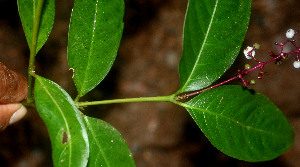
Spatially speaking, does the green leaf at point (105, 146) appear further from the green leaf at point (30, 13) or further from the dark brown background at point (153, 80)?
the dark brown background at point (153, 80)

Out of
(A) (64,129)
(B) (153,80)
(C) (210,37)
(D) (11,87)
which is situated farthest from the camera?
(B) (153,80)

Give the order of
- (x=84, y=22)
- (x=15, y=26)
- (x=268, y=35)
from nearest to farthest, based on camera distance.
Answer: (x=84, y=22) → (x=15, y=26) → (x=268, y=35)

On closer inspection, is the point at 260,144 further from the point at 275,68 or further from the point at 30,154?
the point at 30,154

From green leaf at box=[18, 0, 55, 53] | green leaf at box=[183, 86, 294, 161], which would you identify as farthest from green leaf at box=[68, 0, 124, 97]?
green leaf at box=[183, 86, 294, 161]

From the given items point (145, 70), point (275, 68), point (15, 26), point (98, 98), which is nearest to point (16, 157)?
point (98, 98)

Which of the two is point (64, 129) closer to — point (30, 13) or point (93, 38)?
point (93, 38)

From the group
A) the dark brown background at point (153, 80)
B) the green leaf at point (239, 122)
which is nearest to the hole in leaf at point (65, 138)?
the green leaf at point (239, 122)

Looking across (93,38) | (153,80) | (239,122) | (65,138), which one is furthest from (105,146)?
(153,80)
